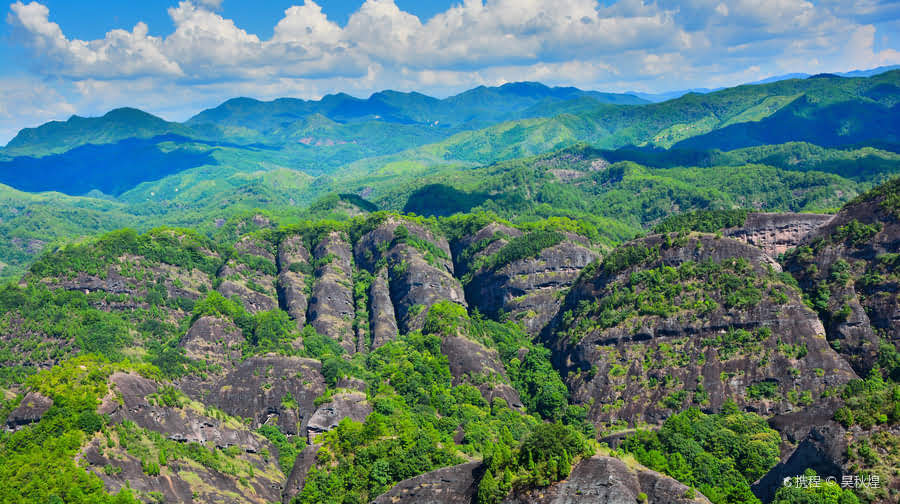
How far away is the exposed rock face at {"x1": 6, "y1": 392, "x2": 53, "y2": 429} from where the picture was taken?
84.2m

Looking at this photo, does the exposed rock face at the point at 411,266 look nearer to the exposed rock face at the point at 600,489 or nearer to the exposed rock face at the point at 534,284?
the exposed rock face at the point at 534,284

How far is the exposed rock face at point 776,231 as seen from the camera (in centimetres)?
14775

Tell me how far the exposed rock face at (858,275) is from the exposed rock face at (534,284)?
167 ft

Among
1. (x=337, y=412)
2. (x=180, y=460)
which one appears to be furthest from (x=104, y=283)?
(x=337, y=412)

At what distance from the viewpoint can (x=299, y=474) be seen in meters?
82.8

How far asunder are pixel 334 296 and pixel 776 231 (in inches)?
4499

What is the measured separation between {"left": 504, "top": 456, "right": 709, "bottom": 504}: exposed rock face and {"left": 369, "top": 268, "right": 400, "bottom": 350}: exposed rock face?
9709cm

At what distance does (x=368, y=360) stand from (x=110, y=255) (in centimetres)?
8037

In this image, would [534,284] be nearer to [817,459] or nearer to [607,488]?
[817,459]

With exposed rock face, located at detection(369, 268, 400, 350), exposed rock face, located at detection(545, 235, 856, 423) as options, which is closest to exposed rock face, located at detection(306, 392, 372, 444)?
exposed rock face, located at detection(545, 235, 856, 423)

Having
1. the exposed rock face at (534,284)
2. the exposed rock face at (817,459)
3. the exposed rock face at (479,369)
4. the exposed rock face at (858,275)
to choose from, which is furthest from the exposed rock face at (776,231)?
the exposed rock face at (817,459)

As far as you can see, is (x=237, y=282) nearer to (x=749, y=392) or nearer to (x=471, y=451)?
(x=471, y=451)

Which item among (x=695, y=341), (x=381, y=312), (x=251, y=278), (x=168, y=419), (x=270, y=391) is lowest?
(x=270, y=391)

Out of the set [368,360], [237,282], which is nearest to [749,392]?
[368,360]
